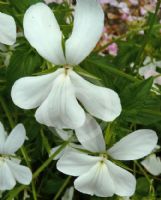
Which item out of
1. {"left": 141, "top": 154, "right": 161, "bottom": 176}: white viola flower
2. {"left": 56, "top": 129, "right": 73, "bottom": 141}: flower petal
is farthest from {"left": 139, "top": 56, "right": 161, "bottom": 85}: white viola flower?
{"left": 56, "top": 129, "right": 73, "bottom": 141}: flower petal

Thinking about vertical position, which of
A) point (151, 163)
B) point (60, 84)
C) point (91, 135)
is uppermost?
point (60, 84)

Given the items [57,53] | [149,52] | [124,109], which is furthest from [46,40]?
[149,52]

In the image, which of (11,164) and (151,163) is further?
(151,163)

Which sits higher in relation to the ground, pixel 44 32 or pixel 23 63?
pixel 44 32

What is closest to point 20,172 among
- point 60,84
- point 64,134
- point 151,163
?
point 64,134

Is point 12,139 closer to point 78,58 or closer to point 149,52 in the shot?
point 78,58

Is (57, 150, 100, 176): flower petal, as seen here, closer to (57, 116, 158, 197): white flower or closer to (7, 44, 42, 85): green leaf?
(57, 116, 158, 197): white flower

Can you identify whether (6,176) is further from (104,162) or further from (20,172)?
(104,162)
